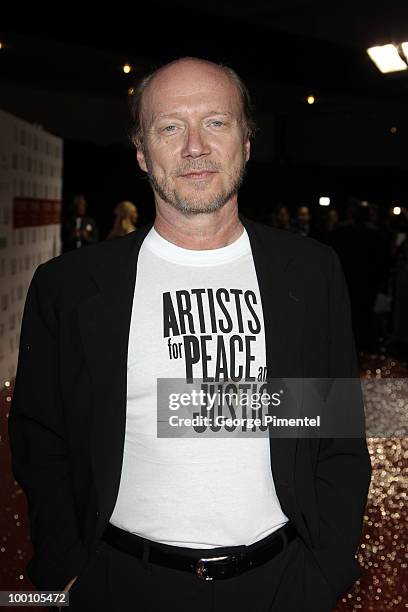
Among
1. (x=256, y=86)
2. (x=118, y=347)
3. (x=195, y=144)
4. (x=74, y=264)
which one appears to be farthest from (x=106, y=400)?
(x=256, y=86)

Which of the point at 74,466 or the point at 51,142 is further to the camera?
the point at 51,142

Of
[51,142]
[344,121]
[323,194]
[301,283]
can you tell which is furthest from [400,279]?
[344,121]

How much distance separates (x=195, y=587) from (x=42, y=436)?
434mm

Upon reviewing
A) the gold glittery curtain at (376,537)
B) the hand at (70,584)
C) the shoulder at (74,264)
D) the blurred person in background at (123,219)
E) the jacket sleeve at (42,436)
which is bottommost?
the gold glittery curtain at (376,537)

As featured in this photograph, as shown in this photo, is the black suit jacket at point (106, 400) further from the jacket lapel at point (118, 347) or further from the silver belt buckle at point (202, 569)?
the silver belt buckle at point (202, 569)

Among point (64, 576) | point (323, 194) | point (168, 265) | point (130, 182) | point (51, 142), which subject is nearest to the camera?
point (64, 576)

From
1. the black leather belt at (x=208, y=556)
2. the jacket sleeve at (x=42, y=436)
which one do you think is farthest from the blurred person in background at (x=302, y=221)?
the black leather belt at (x=208, y=556)

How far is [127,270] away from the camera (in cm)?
148

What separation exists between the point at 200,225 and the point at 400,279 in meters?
6.20

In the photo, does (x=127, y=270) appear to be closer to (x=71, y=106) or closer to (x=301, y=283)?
(x=301, y=283)

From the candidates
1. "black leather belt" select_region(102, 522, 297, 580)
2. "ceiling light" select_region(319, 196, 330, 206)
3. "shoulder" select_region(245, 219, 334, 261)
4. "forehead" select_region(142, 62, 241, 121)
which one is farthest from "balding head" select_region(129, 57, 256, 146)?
"ceiling light" select_region(319, 196, 330, 206)

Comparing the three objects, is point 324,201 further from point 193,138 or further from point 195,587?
point 195,587

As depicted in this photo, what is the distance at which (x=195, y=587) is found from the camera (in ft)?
4.45

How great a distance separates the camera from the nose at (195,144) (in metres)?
1.48
